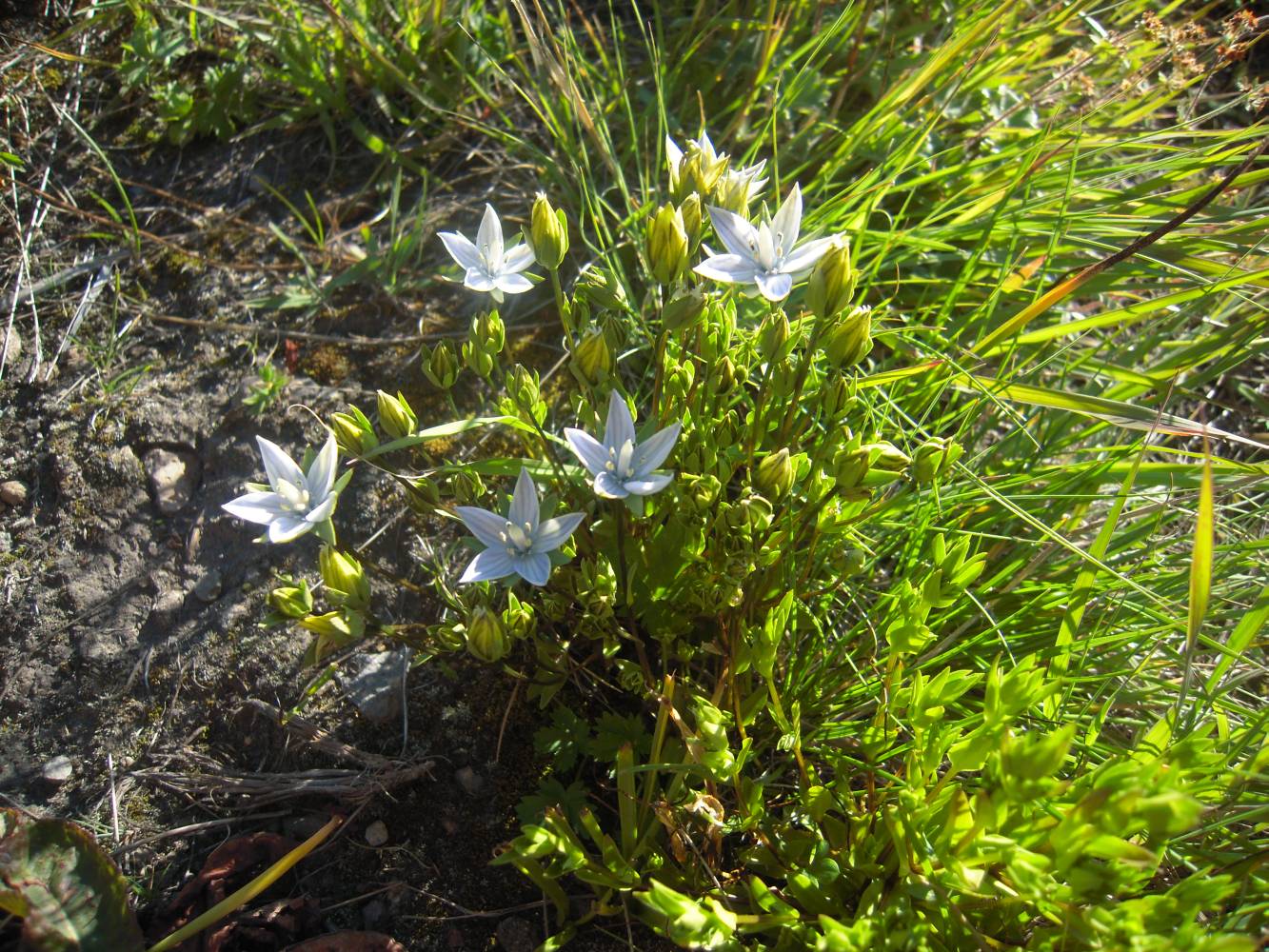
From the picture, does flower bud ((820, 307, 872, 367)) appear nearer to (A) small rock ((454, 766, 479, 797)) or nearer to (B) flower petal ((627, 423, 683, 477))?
(B) flower petal ((627, 423, 683, 477))

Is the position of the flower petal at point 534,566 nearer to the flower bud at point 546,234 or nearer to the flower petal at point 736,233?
the flower bud at point 546,234

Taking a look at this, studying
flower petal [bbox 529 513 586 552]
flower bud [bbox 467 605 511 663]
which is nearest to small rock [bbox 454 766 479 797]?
flower bud [bbox 467 605 511 663]

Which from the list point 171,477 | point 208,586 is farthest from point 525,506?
point 171,477

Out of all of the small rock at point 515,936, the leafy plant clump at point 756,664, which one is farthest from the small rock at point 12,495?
the small rock at point 515,936

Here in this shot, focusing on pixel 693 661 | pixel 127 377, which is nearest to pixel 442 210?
pixel 127 377

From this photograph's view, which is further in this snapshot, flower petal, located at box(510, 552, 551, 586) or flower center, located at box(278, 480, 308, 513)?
flower center, located at box(278, 480, 308, 513)
